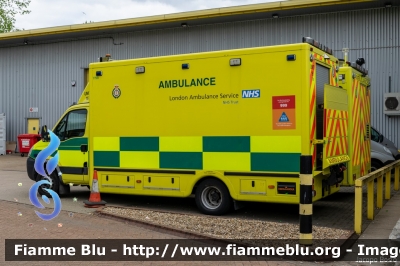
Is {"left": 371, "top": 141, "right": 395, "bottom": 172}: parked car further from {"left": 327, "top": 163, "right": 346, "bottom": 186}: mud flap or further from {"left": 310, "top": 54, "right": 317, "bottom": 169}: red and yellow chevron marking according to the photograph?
{"left": 310, "top": 54, "right": 317, "bottom": 169}: red and yellow chevron marking

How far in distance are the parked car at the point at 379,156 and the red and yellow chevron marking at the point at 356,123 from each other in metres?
3.44

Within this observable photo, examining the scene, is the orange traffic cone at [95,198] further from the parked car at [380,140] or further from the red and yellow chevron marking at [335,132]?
the parked car at [380,140]

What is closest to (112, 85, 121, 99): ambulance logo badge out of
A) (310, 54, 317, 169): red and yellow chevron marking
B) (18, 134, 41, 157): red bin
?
(310, 54, 317, 169): red and yellow chevron marking

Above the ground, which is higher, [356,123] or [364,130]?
[356,123]

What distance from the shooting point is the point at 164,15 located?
68.3 ft

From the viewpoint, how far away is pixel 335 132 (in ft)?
30.7

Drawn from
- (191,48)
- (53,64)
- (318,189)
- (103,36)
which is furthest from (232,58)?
(53,64)

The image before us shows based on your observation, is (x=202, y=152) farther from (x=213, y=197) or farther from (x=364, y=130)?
(x=364, y=130)

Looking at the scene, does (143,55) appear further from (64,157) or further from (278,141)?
(278,141)

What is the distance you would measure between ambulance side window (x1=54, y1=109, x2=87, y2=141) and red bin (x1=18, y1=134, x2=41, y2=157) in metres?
13.7

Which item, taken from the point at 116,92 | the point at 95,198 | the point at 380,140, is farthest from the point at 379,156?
the point at 95,198

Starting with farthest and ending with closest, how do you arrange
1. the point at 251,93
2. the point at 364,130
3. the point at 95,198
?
the point at 364,130 < the point at 95,198 < the point at 251,93

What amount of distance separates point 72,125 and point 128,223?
3.58 meters

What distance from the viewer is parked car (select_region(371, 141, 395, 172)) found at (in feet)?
46.5
